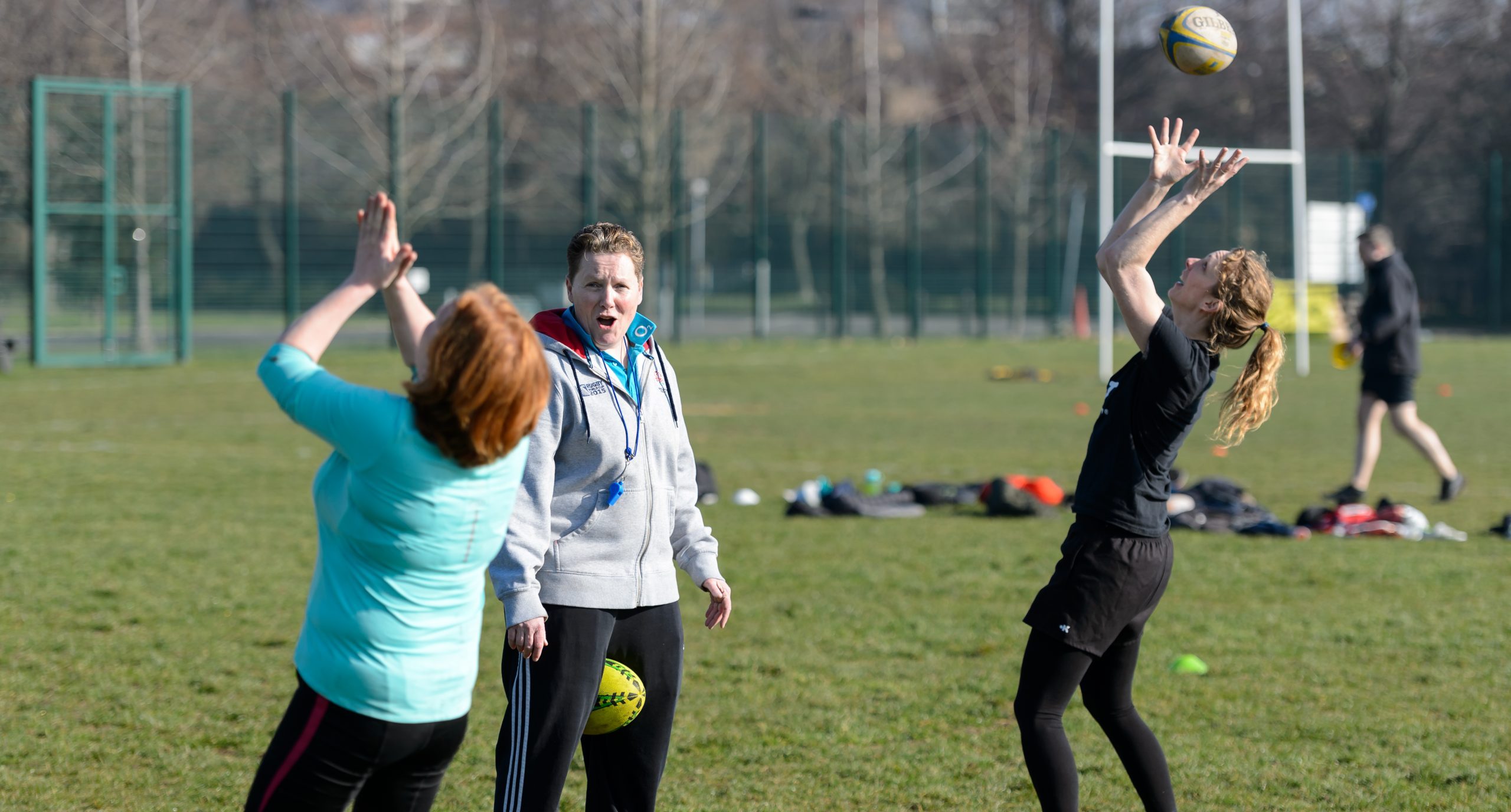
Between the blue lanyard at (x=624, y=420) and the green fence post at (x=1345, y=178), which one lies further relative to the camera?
the green fence post at (x=1345, y=178)

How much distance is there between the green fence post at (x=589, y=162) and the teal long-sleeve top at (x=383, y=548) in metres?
28.8

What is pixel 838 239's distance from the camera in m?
34.9

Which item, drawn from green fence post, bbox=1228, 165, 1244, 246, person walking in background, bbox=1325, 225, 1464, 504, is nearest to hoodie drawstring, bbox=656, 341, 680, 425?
person walking in background, bbox=1325, 225, 1464, 504

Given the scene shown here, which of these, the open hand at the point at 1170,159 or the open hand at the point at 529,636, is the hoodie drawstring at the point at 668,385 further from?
the open hand at the point at 1170,159

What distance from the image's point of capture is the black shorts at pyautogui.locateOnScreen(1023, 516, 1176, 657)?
13.7ft

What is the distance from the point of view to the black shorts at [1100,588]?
4176mm

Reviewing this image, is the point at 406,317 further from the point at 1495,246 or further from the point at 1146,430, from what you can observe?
the point at 1495,246

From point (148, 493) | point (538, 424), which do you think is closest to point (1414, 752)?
point (538, 424)

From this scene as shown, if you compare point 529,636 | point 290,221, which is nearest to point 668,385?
point 529,636

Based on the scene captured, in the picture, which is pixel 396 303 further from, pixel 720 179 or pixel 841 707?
pixel 720 179

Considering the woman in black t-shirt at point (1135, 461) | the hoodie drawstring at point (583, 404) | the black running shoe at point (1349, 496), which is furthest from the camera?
the black running shoe at point (1349, 496)

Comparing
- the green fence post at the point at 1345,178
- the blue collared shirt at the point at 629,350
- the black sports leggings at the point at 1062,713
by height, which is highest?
the green fence post at the point at 1345,178

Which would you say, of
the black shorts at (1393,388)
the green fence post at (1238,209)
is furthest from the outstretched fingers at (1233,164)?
the green fence post at (1238,209)

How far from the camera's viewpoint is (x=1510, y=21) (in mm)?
44719
